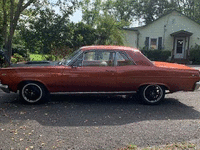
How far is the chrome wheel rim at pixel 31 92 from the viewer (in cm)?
579

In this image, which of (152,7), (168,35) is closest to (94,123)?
(168,35)

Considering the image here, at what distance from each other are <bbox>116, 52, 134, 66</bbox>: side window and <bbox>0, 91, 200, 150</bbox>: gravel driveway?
1.12 m

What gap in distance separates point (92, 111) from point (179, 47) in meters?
20.7

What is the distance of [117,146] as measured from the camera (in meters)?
3.47

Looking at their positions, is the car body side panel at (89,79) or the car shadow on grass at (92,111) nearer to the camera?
the car shadow on grass at (92,111)

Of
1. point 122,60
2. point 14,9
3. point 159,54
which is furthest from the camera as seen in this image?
point 159,54

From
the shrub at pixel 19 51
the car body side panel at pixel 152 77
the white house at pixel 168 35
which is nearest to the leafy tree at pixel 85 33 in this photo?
the shrub at pixel 19 51

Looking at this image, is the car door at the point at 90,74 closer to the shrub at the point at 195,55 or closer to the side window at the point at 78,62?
the side window at the point at 78,62

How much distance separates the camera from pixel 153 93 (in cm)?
596

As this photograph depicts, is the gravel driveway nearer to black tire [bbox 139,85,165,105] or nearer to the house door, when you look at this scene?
black tire [bbox 139,85,165,105]

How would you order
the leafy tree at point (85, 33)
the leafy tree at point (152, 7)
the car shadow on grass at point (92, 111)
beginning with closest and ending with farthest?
the car shadow on grass at point (92, 111) < the leafy tree at point (85, 33) < the leafy tree at point (152, 7)

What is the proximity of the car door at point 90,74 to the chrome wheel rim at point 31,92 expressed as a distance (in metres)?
0.73

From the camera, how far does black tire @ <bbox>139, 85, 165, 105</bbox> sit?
5934 millimetres

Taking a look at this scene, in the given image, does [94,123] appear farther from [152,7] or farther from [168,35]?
[152,7]
